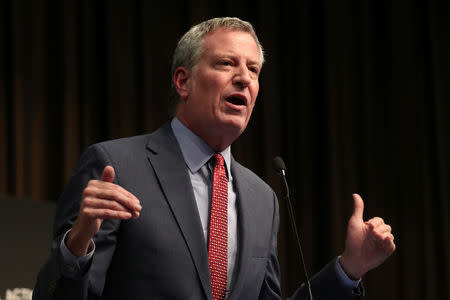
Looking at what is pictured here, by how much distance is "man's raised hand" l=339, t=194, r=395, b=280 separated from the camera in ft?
6.36

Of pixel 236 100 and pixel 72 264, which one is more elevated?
pixel 236 100

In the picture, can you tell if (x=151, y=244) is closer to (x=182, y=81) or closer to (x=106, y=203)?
(x=106, y=203)

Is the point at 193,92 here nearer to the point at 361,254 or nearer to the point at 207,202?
the point at 207,202

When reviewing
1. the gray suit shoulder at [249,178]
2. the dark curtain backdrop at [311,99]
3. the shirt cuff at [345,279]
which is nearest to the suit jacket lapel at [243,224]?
the gray suit shoulder at [249,178]

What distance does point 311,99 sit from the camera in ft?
14.0

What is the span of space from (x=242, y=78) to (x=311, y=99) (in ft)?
7.26

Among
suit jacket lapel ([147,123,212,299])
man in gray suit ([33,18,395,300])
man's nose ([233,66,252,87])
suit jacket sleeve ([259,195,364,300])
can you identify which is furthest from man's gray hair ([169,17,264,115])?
suit jacket sleeve ([259,195,364,300])

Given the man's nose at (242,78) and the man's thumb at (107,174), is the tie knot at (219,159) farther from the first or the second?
the man's thumb at (107,174)

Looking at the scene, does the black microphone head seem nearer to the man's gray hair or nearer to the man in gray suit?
the man in gray suit

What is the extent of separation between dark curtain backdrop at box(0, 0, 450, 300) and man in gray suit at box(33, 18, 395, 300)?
5.78 ft

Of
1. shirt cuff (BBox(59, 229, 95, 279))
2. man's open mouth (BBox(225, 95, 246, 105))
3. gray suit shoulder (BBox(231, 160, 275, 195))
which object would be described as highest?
man's open mouth (BBox(225, 95, 246, 105))

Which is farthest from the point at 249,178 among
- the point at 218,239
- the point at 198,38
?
the point at 198,38

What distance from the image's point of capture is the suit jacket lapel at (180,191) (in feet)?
5.98

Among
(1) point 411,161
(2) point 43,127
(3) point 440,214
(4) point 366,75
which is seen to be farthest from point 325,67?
(2) point 43,127
